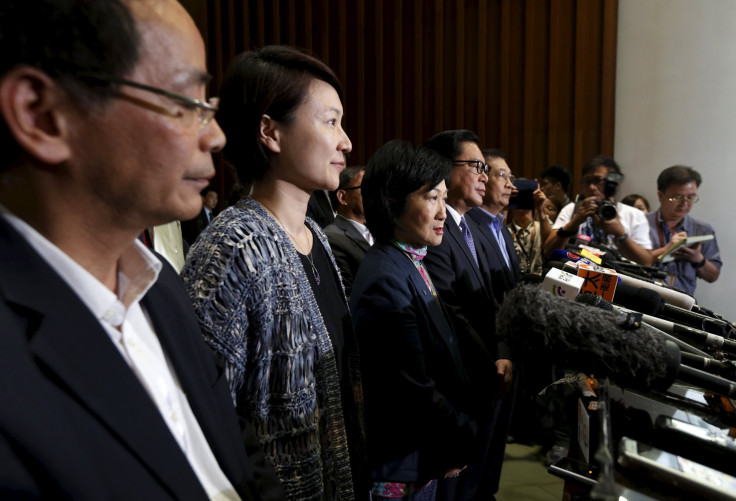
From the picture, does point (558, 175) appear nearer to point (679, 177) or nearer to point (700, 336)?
point (679, 177)

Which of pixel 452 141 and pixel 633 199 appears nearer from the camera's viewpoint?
pixel 452 141

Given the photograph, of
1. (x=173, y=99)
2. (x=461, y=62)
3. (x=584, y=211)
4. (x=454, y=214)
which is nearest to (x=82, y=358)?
(x=173, y=99)

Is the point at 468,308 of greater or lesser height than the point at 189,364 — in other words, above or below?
below

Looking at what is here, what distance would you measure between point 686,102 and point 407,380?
14.5 ft

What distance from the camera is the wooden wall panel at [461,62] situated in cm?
513

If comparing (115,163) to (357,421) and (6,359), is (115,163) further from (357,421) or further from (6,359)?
(357,421)

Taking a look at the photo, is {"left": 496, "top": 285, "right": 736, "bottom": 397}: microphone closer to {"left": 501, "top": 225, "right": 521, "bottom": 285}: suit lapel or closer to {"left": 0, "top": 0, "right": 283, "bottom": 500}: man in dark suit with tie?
{"left": 0, "top": 0, "right": 283, "bottom": 500}: man in dark suit with tie

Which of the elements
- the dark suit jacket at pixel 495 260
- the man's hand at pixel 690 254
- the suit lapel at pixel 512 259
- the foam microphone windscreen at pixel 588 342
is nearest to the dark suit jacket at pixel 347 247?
the dark suit jacket at pixel 495 260

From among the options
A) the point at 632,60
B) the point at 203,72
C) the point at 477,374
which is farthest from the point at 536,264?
the point at 203,72

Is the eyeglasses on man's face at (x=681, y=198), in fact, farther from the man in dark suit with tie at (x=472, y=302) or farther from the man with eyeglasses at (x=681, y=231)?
the man in dark suit with tie at (x=472, y=302)

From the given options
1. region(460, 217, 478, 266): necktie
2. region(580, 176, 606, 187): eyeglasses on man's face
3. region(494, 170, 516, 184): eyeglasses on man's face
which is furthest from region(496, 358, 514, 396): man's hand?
region(580, 176, 606, 187): eyeglasses on man's face

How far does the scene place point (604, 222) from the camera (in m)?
2.97

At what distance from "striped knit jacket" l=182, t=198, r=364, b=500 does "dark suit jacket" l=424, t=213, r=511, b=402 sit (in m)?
0.88

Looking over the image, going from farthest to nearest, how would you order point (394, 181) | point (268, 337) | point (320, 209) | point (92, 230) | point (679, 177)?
point (320, 209) < point (679, 177) < point (394, 181) < point (268, 337) < point (92, 230)
